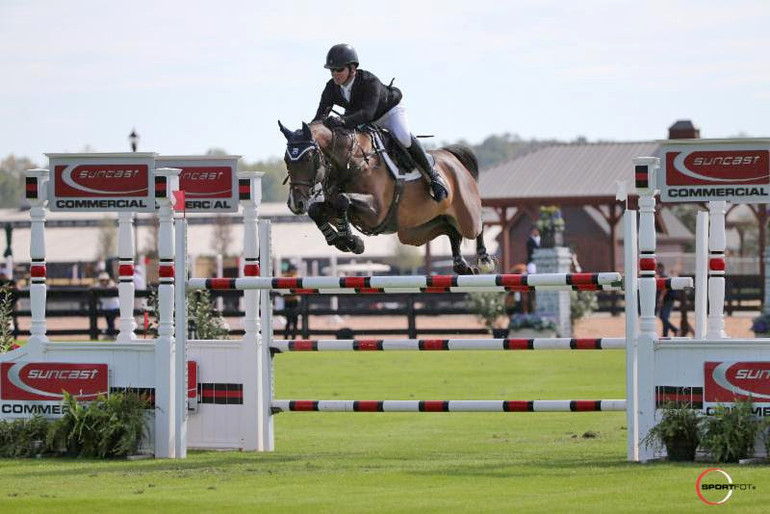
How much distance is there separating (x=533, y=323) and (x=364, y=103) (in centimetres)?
1936

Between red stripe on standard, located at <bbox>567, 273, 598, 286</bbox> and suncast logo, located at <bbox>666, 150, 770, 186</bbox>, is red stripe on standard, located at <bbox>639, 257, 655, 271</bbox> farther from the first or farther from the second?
suncast logo, located at <bbox>666, 150, 770, 186</bbox>

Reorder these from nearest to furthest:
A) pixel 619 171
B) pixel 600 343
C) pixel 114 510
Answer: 1. pixel 114 510
2. pixel 600 343
3. pixel 619 171

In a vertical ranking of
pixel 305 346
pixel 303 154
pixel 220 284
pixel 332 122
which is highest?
Result: pixel 332 122

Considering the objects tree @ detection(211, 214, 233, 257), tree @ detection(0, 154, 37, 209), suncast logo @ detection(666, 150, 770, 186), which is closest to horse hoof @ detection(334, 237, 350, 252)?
suncast logo @ detection(666, 150, 770, 186)

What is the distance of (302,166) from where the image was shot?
9969 mm

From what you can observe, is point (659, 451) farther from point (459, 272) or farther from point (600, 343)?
point (459, 272)

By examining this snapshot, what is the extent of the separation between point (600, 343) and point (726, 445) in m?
1.14

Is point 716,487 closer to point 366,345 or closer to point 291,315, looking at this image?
point 366,345

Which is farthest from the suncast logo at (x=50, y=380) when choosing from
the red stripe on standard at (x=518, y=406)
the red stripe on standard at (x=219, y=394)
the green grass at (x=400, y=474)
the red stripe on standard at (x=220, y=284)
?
the red stripe on standard at (x=518, y=406)

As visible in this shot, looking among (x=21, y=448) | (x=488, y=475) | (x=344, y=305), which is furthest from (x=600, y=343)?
(x=344, y=305)

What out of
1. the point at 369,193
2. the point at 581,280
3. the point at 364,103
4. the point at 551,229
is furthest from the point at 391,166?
the point at 551,229

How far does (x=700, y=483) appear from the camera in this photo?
8672mm

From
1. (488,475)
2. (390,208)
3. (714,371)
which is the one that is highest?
(390,208)

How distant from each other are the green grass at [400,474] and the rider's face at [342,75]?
2710mm
